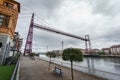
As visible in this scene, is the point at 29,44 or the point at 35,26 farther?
the point at 35,26

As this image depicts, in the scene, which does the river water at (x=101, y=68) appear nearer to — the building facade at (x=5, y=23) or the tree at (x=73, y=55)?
the tree at (x=73, y=55)

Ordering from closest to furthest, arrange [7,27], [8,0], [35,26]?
[7,27] < [8,0] < [35,26]

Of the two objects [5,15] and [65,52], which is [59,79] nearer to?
[65,52]

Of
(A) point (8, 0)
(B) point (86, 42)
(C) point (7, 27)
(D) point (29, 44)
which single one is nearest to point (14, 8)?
(A) point (8, 0)

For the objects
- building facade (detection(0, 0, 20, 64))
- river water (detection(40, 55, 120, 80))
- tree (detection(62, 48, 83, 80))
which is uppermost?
building facade (detection(0, 0, 20, 64))

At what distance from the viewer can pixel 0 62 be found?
34.3 feet

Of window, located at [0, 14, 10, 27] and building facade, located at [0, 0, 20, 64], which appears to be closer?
building facade, located at [0, 0, 20, 64]

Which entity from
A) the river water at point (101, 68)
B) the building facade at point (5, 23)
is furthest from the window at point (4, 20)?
the river water at point (101, 68)

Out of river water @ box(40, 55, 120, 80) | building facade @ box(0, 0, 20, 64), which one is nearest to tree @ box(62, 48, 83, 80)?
river water @ box(40, 55, 120, 80)

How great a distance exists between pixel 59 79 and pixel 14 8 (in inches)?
463

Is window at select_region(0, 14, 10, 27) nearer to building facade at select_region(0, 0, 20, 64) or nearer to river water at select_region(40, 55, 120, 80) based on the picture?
building facade at select_region(0, 0, 20, 64)

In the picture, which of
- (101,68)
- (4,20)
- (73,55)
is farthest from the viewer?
(101,68)

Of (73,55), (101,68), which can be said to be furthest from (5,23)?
(101,68)

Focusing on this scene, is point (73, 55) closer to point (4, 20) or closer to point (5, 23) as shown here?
point (5, 23)
